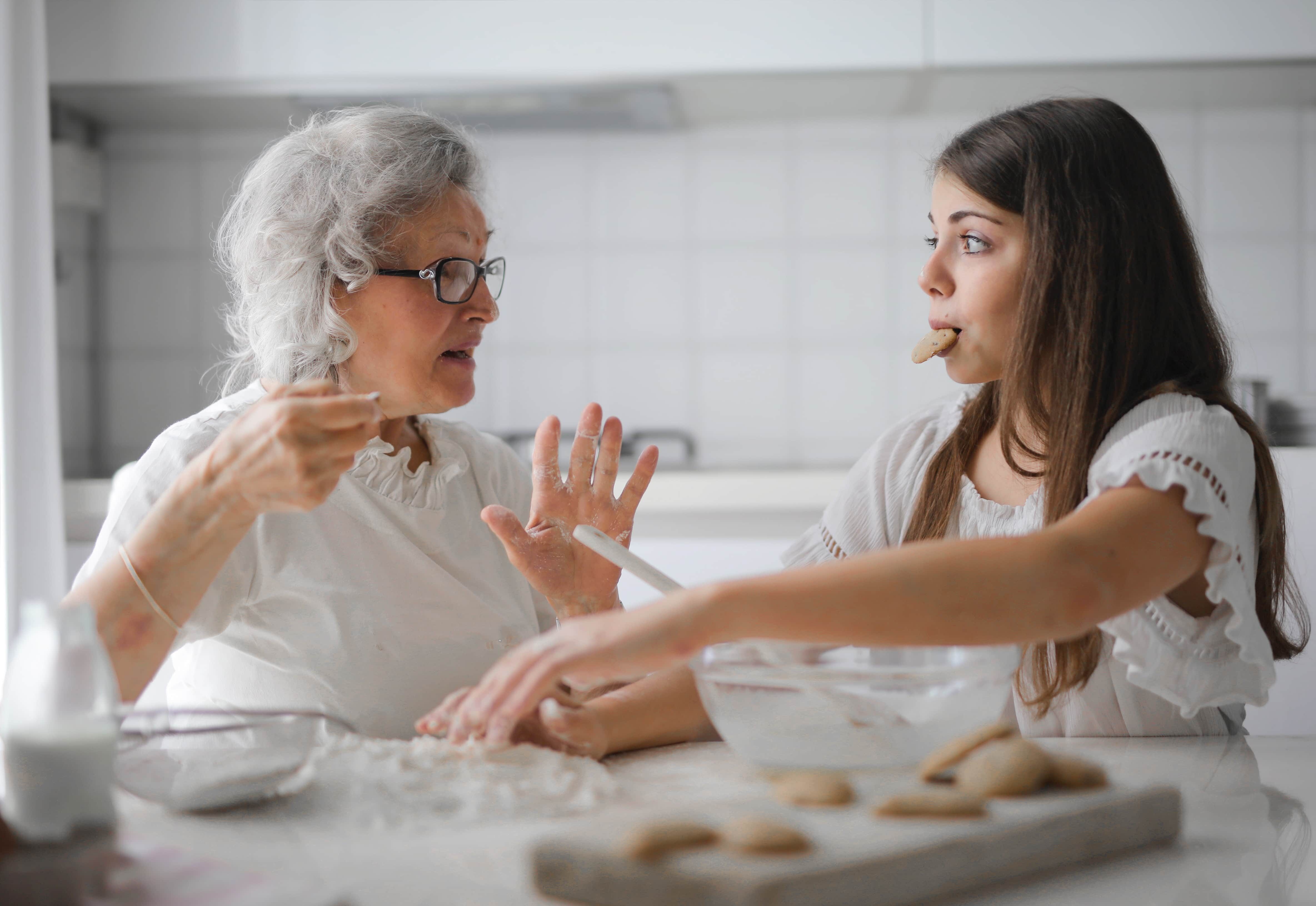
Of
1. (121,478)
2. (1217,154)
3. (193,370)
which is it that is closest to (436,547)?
(121,478)

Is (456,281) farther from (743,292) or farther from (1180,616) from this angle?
(743,292)

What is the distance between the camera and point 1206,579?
3.40 feet

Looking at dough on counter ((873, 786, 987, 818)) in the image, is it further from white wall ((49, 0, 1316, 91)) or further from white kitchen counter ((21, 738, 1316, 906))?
white wall ((49, 0, 1316, 91))

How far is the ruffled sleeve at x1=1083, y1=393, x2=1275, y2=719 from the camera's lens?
96 cm

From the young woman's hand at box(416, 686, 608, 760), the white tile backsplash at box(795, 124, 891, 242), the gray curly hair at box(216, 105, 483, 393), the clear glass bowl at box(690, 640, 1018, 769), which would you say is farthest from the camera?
the white tile backsplash at box(795, 124, 891, 242)

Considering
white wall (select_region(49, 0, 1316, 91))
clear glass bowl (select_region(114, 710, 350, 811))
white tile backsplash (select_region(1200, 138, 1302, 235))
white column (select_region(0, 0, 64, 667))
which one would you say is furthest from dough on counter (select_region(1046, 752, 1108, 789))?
white tile backsplash (select_region(1200, 138, 1302, 235))

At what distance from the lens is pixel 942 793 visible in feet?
2.11

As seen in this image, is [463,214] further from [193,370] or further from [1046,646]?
[193,370]

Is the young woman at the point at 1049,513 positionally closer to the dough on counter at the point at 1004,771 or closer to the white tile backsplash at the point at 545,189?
the dough on counter at the point at 1004,771

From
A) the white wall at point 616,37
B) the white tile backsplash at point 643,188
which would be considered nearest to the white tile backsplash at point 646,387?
the white tile backsplash at point 643,188

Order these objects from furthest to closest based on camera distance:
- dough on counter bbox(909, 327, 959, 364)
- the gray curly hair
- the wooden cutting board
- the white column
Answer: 1. the white column
2. the gray curly hair
3. dough on counter bbox(909, 327, 959, 364)
4. the wooden cutting board

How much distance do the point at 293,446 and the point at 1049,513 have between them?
78 cm

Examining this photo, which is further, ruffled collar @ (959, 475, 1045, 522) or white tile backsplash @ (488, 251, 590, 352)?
white tile backsplash @ (488, 251, 590, 352)

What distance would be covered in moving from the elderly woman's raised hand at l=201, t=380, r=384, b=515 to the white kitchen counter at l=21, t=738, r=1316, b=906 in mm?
305
